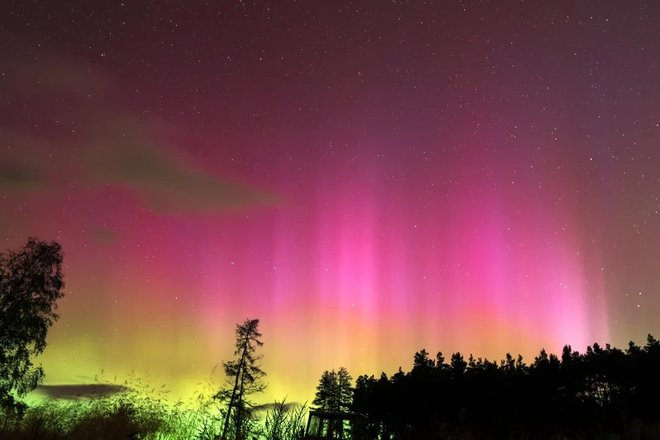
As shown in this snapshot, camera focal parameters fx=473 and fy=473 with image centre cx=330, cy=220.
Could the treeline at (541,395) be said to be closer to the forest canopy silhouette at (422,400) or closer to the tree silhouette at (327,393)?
the forest canopy silhouette at (422,400)

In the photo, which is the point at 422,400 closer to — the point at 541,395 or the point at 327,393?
the point at 541,395

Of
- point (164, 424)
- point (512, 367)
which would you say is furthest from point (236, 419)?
point (512, 367)

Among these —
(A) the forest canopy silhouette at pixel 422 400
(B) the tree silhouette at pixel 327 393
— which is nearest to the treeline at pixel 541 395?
(A) the forest canopy silhouette at pixel 422 400

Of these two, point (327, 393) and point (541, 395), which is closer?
point (541, 395)

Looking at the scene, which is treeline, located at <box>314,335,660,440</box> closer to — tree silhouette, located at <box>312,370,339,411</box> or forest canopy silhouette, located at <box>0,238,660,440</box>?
forest canopy silhouette, located at <box>0,238,660,440</box>

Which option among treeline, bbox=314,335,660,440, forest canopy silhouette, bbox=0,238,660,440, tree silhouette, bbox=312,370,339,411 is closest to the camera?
forest canopy silhouette, bbox=0,238,660,440

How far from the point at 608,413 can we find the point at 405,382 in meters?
23.7

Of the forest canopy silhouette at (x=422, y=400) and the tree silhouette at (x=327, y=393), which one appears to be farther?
the tree silhouette at (x=327, y=393)

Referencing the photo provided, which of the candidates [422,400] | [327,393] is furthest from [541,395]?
[327,393]

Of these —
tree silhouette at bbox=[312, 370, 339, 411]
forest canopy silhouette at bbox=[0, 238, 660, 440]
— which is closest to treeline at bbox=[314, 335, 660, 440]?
forest canopy silhouette at bbox=[0, 238, 660, 440]

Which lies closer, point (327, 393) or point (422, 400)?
point (422, 400)

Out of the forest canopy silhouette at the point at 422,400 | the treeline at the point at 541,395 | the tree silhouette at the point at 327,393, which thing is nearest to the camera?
the forest canopy silhouette at the point at 422,400

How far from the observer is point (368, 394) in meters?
63.7

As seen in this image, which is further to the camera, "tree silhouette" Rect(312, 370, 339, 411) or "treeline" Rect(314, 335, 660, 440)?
"tree silhouette" Rect(312, 370, 339, 411)
